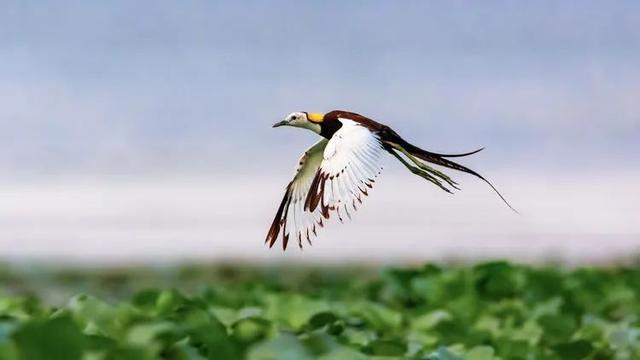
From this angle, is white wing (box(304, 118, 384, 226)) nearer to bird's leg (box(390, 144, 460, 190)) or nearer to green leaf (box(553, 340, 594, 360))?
bird's leg (box(390, 144, 460, 190))

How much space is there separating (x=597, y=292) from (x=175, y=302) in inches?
106

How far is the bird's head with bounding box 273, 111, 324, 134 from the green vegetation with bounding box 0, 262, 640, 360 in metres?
0.52

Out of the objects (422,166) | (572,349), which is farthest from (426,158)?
(572,349)

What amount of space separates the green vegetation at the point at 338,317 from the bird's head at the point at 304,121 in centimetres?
52

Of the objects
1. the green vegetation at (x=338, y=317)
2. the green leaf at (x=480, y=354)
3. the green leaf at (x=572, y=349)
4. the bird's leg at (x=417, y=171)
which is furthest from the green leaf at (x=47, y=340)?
the green leaf at (x=572, y=349)

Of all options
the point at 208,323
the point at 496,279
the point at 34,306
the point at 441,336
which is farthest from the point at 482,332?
the point at 496,279

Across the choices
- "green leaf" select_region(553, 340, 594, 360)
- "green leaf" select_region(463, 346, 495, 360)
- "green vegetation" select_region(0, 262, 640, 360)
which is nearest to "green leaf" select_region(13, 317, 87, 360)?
"green vegetation" select_region(0, 262, 640, 360)

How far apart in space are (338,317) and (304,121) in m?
1.51

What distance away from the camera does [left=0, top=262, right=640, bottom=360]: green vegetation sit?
2848 mm

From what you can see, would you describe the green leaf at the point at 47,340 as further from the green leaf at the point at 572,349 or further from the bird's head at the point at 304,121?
the green leaf at the point at 572,349

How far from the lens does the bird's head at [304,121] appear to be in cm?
323

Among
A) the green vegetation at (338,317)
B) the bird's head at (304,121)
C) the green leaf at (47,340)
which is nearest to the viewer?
the green leaf at (47,340)

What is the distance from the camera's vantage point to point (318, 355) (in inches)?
115

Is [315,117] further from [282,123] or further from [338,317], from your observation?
[338,317]
